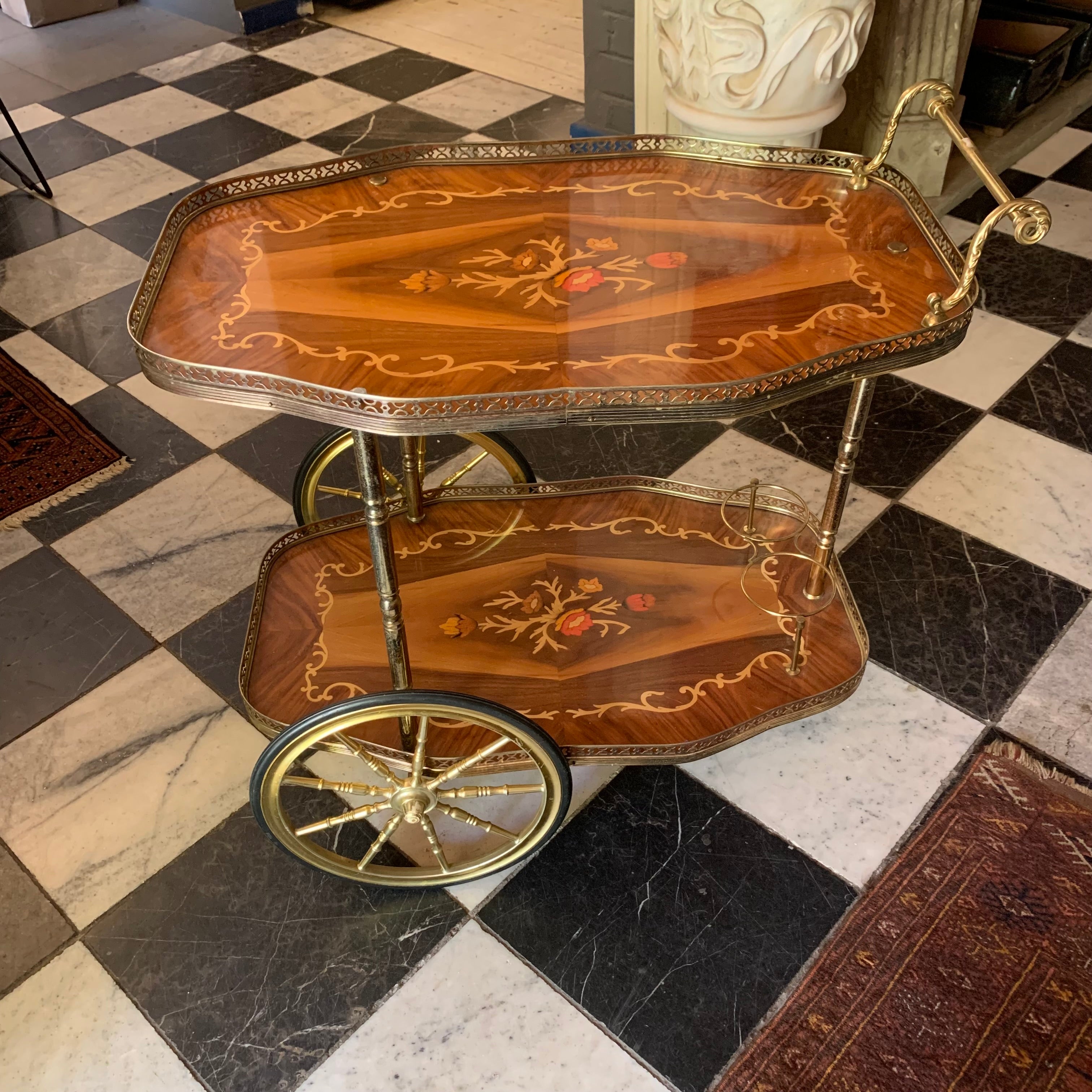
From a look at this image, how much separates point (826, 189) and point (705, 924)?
1010 mm

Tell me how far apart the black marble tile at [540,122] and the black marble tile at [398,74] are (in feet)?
1.34

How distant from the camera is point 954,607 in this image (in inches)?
72.9

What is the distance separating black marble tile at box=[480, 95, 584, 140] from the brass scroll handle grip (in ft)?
6.80

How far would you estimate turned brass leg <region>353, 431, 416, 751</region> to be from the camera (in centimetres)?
119

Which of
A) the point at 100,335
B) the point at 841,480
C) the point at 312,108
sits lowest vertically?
the point at 100,335

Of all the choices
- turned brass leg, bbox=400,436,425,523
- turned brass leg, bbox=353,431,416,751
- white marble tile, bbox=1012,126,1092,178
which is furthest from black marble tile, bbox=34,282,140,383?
white marble tile, bbox=1012,126,1092,178

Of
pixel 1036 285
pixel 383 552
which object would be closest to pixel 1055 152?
pixel 1036 285

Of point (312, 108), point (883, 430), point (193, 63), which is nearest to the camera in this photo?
point (883, 430)

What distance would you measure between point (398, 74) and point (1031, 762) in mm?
3175

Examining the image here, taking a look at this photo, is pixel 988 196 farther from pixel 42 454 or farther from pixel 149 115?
pixel 149 115

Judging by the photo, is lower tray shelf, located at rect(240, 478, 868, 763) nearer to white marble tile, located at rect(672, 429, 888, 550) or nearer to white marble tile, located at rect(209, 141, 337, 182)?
white marble tile, located at rect(672, 429, 888, 550)

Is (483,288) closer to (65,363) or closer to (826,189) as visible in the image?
(826,189)

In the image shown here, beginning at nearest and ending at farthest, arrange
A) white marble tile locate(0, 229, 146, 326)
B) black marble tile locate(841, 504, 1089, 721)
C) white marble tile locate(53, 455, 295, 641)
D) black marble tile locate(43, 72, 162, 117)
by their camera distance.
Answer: black marble tile locate(841, 504, 1089, 721), white marble tile locate(53, 455, 295, 641), white marble tile locate(0, 229, 146, 326), black marble tile locate(43, 72, 162, 117)

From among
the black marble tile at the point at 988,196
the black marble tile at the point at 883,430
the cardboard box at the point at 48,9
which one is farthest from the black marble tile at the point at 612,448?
the cardboard box at the point at 48,9
